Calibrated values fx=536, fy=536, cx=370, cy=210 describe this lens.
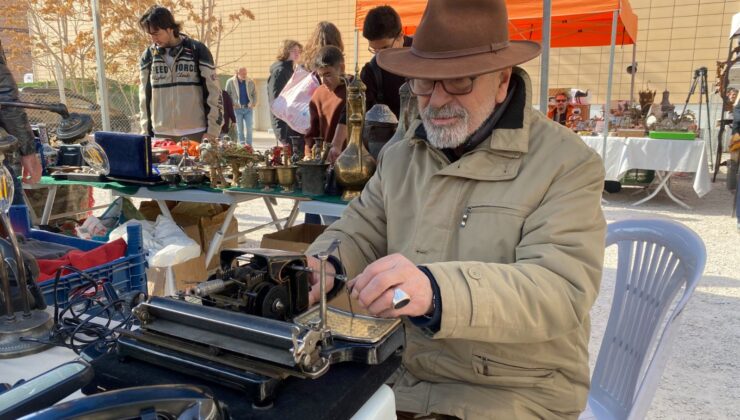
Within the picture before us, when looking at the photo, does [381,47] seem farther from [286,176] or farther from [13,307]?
[13,307]

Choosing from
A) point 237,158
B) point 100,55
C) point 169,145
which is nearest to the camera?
point 237,158

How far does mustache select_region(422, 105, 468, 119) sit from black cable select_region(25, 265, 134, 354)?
0.87 meters

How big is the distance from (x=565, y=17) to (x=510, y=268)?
21.2 feet

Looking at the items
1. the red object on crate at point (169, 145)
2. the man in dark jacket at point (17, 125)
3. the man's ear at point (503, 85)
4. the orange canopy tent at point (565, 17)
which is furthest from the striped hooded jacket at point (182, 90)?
the man's ear at point (503, 85)

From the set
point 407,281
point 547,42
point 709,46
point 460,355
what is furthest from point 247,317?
point 709,46

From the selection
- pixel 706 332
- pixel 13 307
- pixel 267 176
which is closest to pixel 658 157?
pixel 706 332

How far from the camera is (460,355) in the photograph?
130 centimetres

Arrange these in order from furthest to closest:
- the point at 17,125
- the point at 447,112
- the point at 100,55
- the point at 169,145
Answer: the point at 100,55
the point at 169,145
the point at 17,125
the point at 447,112

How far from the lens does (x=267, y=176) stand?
3170 millimetres

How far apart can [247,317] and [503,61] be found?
0.88m

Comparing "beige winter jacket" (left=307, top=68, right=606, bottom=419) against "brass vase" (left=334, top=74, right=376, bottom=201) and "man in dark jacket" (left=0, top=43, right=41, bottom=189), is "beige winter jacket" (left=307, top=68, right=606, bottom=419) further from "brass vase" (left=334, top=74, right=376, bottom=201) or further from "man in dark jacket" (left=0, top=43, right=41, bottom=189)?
"man in dark jacket" (left=0, top=43, right=41, bottom=189)

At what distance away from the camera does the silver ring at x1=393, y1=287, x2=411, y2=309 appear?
0.98 metres

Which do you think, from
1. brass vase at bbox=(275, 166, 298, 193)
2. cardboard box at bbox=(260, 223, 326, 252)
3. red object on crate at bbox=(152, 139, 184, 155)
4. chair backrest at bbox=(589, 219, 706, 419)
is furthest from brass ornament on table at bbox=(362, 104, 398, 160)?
red object on crate at bbox=(152, 139, 184, 155)

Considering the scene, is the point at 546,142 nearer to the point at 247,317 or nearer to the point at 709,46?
the point at 247,317
